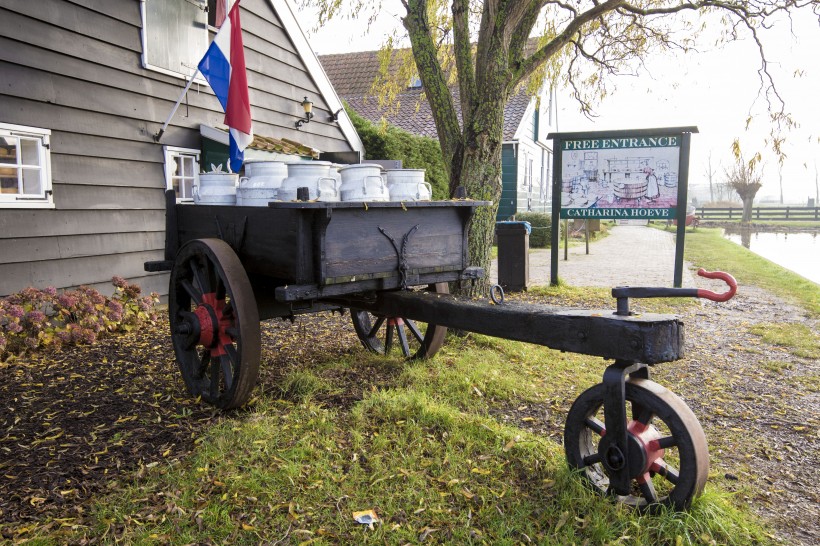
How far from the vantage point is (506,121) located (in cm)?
1777

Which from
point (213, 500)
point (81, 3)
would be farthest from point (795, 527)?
point (81, 3)

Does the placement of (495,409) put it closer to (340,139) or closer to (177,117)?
(177,117)

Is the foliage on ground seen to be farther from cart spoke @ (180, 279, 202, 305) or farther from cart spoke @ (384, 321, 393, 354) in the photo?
cart spoke @ (180, 279, 202, 305)

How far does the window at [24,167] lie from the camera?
17.6 ft

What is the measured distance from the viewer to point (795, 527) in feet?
8.16

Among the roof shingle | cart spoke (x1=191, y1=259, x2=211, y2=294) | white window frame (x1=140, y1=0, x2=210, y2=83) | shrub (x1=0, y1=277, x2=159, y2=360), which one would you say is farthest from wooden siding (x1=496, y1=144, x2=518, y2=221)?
cart spoke (x1=191, y1=259, x2=211, y2=294)

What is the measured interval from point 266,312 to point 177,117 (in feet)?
13.7

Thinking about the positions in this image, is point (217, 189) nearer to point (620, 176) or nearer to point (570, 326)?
point (570, 326)

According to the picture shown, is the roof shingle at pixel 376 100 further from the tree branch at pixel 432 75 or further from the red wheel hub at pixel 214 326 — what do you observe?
the red wheel hub at pixel 214 326

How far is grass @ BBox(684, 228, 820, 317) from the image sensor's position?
26.9 ft

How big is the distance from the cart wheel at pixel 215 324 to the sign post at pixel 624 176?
19.8 feet

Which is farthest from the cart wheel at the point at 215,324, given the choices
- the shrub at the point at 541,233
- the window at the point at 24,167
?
the shrub at the point at 541,233

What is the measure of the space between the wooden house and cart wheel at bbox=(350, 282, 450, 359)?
11177 mm

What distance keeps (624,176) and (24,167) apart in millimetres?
7183
